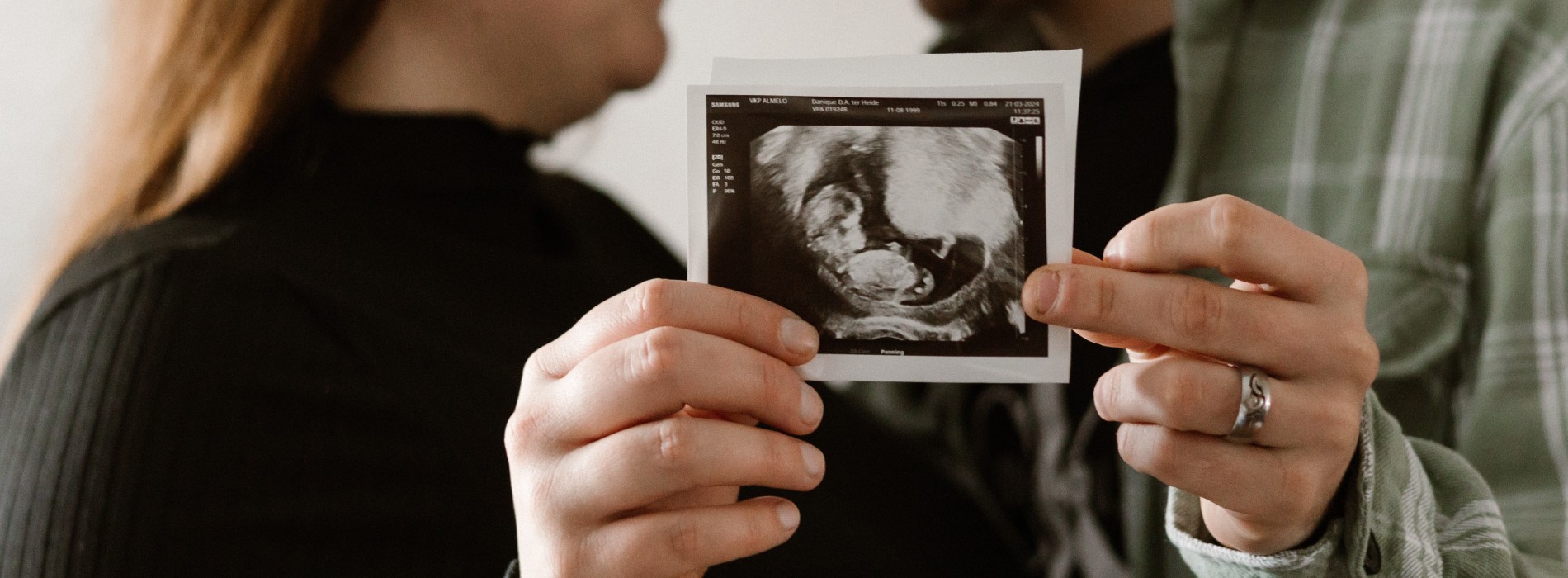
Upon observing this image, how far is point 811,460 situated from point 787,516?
47 millimetres

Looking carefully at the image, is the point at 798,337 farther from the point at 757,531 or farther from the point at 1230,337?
the point at 1230,337

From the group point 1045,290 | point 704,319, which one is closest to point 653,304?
point 704,319

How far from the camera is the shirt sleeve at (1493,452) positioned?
67cm

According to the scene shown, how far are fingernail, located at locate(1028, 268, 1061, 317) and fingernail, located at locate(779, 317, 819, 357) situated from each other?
15 centimetres

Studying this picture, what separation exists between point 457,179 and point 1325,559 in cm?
99

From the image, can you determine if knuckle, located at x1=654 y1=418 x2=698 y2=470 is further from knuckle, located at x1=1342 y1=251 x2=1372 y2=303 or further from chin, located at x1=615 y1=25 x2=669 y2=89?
chin, located at x1=615 y1=25 x2=669 y2=89

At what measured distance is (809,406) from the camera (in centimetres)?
66

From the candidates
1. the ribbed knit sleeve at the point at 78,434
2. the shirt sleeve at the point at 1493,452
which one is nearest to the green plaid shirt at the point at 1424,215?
the shirt sleeve at the point at 1493,452

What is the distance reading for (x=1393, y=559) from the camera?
0.67 m

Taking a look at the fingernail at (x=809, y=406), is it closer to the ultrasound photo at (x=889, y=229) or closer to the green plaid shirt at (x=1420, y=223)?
the ultrasound photo at (x=889, y=229)

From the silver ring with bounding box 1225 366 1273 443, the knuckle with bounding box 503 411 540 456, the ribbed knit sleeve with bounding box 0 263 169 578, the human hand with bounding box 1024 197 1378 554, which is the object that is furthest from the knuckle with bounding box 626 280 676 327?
the ribbed knit sleeve with bounding box 0 263 169 578

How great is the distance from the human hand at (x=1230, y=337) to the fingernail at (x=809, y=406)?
165 millimetres

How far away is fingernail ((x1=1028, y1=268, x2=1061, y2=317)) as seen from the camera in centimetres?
63

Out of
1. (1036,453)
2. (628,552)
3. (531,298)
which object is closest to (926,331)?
(628,552)
